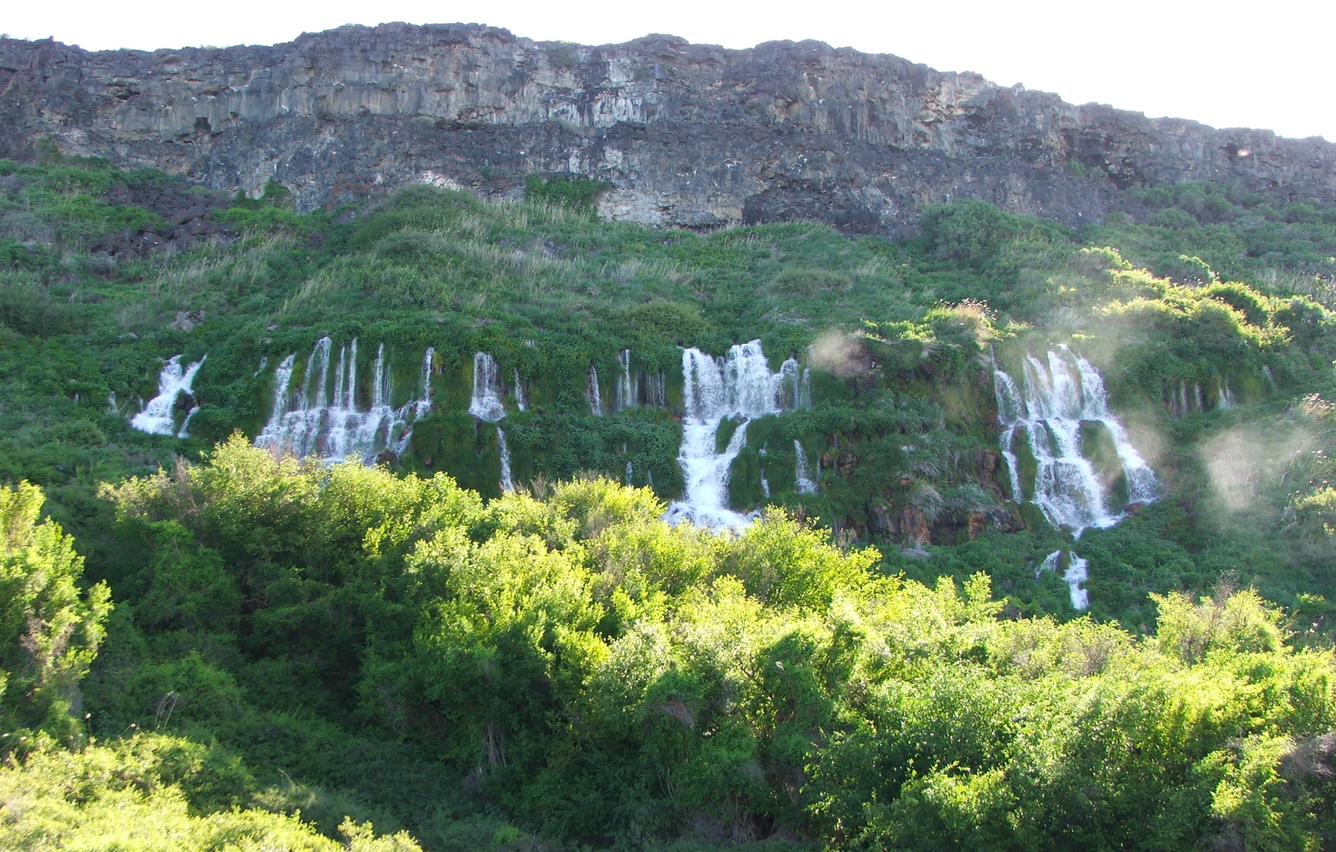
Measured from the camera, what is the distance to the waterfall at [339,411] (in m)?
36.9

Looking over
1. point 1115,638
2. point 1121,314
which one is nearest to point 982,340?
point 1121,314

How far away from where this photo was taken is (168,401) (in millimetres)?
39469

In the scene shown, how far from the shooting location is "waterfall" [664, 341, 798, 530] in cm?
3700

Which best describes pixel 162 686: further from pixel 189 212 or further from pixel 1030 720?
pixel 189 212

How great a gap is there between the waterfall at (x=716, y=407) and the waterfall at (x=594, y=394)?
320cm

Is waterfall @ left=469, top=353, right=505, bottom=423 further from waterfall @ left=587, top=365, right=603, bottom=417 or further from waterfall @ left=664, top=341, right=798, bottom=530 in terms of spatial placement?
waterfall @ left=664, top=341, right=798, bottom=530

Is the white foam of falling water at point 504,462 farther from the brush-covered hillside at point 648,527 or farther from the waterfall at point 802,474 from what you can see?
the waterfall at point 802,474

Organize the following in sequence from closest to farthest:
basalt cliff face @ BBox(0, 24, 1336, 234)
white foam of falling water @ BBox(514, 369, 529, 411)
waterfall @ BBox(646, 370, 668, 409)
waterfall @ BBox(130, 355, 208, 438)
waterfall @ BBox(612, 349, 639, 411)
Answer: waterfall @ BBox(130, 355, 208, 438)
white foam of falling water @ BBox(514, 369, 529, 411)
waterfall @ BBox(612, 349, 639, 411)
waterfall @ BBox(646, 370, 668, 409)
basalt cliff face @ BBox(0, 24, 1336, 234)

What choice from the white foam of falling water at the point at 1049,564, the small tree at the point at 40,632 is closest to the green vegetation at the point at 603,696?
the small tree at the point at 40,632

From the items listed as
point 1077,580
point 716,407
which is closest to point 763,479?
point 716,407

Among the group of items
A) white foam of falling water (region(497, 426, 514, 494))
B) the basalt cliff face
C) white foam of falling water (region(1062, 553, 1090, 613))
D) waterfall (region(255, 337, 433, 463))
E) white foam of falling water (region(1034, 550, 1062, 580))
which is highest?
the basalt cliff face

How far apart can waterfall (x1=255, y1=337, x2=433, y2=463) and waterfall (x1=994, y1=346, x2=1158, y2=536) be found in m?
21.6

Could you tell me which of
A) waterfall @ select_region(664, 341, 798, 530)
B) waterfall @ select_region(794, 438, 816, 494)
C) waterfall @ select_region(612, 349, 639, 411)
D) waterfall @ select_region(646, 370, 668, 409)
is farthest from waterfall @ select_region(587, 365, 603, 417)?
waterfall @ select_region(794, 438, 816, 494)

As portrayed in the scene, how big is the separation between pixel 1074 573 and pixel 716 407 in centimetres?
1448
